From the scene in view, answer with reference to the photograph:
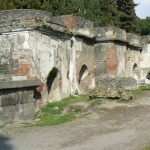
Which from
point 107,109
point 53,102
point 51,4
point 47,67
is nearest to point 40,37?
point 47,67

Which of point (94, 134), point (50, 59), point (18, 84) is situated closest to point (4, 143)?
point (94, 134)

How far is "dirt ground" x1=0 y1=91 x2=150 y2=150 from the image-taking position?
25.2 feet

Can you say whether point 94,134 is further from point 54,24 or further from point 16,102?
point 54,24

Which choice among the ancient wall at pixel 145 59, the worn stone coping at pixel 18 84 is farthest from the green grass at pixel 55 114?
the ancient wall at pixel 145 59

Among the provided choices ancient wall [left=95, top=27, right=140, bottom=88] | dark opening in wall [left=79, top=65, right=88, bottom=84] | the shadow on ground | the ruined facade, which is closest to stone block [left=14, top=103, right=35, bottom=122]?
the ruined facade

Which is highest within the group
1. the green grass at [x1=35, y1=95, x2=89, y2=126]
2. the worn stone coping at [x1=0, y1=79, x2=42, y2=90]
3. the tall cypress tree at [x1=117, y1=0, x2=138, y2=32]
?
the tall cypress tree at [x1=117, y1=0, x2=138, y2=32]

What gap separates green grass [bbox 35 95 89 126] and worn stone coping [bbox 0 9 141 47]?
7.60ft

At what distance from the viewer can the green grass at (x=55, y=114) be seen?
33.3 feet

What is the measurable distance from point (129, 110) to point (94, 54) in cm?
556

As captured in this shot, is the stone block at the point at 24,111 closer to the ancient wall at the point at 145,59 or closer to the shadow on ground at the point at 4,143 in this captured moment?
the shadow on ground at the point at 4,143

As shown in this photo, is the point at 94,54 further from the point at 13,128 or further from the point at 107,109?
the point at 13,128

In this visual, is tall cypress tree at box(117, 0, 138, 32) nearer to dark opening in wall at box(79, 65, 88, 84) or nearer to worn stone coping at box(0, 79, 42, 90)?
dark opening in wall at box(79, 65, 88, 84)

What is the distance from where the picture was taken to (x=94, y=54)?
54.0ft

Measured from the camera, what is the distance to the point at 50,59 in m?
12.6
